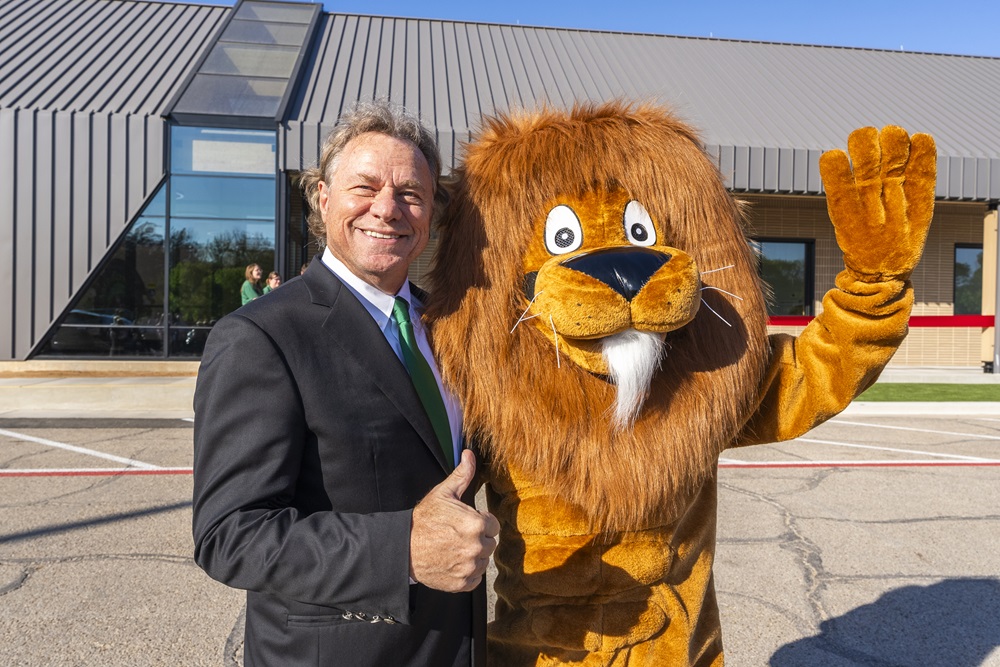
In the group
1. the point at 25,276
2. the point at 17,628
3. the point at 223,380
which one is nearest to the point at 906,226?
the point at 223,380

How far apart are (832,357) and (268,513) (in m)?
Answer: 1.28

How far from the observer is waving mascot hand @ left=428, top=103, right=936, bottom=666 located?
1.48 metres

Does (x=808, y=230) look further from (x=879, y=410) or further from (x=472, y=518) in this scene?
(x=472, y=518)

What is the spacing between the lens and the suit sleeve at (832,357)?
5.11 ft

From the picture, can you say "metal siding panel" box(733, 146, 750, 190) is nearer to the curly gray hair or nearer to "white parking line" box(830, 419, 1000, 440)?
"white parking line" box(830, 419, 1000, 440)

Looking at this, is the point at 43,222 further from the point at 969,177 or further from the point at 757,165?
the point at 969,177

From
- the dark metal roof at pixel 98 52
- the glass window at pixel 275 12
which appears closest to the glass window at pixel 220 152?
the dark metal roof at pixel 98 52

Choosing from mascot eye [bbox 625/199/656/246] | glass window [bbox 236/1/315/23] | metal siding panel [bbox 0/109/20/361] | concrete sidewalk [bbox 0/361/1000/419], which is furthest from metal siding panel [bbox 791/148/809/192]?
metal siding panel [bbox 0/109/20/361]

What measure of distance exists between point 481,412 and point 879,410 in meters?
9.39

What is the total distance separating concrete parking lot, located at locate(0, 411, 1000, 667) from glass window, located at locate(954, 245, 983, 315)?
10.8 metres

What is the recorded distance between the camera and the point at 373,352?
4.69 feet

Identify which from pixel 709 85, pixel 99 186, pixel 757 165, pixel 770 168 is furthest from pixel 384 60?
pixel 770 168

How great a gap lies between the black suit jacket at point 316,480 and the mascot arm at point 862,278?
0.89m

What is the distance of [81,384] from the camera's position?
9508 mm
